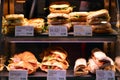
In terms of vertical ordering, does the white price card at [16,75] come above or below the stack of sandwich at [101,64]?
below

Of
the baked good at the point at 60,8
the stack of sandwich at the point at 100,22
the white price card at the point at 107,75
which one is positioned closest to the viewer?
the white price card at the point at 107,75

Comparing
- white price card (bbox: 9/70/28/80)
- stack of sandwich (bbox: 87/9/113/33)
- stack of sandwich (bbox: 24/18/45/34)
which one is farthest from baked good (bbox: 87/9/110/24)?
white price card (bbox: 9/70/28/80)

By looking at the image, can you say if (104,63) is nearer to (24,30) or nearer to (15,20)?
(24,30)

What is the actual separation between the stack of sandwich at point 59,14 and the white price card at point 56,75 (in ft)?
1.13

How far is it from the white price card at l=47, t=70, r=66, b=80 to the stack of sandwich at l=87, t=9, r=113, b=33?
39 centimetres

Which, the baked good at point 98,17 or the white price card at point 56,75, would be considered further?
the baked good at point 98,17

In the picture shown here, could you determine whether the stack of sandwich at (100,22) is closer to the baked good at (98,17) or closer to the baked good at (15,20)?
the baked good at (98,17)

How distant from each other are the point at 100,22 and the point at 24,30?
57cm

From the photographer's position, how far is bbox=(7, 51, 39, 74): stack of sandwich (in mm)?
1887

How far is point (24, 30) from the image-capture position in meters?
1.83

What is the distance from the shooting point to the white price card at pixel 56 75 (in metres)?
1.81

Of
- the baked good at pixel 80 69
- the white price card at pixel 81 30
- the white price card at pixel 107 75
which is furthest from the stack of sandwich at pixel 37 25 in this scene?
the white price card at pixel 107 75

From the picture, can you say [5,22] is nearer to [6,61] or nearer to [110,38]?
[6,61]

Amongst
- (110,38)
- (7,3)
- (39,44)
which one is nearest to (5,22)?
(7,3)
